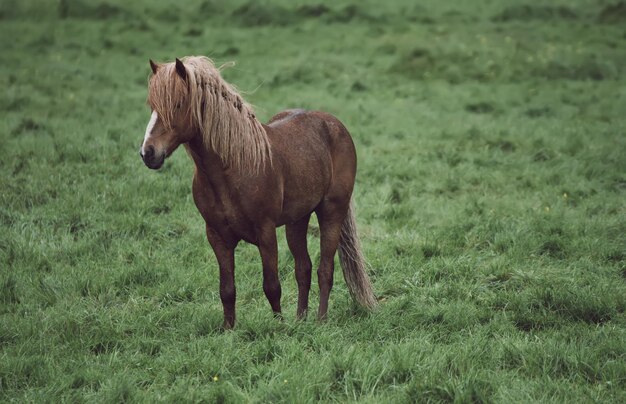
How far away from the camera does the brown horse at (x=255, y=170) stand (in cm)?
436

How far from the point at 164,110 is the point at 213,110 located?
387 millimetres

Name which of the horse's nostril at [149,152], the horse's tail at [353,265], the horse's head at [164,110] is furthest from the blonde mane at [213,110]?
the horse's tail at [353,265]

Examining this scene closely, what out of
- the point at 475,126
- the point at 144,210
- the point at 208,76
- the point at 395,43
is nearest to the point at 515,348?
the point at 208,76

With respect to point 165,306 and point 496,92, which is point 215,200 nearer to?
point 165,306

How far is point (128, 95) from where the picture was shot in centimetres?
1423

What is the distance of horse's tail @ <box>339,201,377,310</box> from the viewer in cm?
562

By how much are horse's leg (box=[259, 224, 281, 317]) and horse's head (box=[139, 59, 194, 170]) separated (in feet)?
3.19

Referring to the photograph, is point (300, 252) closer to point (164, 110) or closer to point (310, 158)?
point (310, 158)

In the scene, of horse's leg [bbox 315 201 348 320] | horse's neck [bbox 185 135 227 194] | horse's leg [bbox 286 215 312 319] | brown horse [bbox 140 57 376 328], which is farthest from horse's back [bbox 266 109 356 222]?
horse's neck [bbox 185 135 227 194]

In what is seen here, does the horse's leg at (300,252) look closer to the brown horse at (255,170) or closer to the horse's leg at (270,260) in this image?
the brown horse at (255,170)

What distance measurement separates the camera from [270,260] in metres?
4.88

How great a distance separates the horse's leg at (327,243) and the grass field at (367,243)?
0.26 meters

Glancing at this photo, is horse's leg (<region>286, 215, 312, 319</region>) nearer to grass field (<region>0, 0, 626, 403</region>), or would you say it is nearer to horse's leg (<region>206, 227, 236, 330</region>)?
grass field (<region>0, 0, 626, 403</region>)

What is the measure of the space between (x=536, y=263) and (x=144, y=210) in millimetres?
4574
